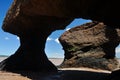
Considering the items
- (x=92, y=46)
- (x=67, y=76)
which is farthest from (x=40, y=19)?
(x=92, y=46)

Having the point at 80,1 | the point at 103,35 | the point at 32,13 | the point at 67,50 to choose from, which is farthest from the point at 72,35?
the point at 80,1

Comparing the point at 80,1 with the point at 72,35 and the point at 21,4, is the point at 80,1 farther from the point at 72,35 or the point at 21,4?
the point at 72,35

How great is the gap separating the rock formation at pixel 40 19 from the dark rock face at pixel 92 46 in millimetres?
3641

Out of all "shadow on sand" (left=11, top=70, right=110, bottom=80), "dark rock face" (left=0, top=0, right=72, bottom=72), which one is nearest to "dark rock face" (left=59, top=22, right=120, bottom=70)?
"dark rock face" (left=0, top=0, right=72, bottom=72)

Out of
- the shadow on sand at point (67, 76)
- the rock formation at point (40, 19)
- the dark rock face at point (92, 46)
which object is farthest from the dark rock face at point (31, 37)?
the dark rock face at point (92, 46)

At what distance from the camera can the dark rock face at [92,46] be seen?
59.7ft

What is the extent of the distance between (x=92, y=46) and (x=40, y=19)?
6096 millimetres

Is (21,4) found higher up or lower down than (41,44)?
higher up

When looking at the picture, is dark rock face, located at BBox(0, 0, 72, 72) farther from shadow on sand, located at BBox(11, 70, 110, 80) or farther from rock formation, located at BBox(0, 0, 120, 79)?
shadow on sand, located at BBox(11, 70, 110, 80)

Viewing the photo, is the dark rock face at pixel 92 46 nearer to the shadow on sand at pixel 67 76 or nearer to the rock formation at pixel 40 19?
the rock formation at pixel 40 19

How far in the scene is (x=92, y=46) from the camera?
63.0 feet

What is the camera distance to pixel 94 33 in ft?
64.4

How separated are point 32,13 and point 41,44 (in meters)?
3.43

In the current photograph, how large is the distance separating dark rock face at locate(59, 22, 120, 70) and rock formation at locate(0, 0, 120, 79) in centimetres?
364
